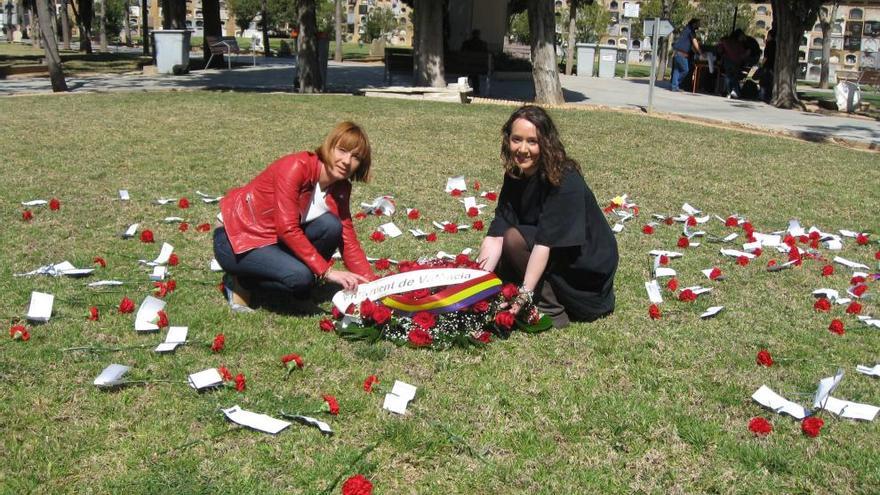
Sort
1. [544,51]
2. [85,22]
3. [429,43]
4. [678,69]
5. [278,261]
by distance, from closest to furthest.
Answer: [278,261] → [544,51] → [429,43] → [678,69] → [85,22]

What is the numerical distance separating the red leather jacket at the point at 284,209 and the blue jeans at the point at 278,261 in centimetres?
5

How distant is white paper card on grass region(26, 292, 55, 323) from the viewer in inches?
179

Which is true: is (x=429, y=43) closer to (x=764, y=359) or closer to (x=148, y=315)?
(x=148, y=315)

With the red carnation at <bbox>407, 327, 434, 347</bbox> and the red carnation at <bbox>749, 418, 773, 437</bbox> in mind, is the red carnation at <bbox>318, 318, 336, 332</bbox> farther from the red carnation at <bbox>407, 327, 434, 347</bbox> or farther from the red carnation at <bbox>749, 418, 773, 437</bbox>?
the red carnation at <bbox>749, 418, 773, 437</bbox>

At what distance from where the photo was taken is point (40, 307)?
464cm

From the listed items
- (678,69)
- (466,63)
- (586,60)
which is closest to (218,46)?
(466,63)

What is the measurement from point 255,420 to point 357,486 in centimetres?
72

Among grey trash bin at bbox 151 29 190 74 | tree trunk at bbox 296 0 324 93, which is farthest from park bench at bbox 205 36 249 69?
tree trunk at bbox 296 0 324 93

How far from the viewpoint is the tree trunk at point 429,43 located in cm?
1736

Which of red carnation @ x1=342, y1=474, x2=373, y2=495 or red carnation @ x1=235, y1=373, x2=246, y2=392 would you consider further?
red carnation @ x1=235, y1=373, x2=246, y2=392

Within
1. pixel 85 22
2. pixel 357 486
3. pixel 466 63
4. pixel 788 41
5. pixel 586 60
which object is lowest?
pixel 357 486

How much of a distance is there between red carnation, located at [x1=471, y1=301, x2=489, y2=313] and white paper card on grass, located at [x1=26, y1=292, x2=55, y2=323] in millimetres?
2277

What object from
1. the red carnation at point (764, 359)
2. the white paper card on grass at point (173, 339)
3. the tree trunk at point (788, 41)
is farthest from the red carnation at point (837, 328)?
the tree trunk at point (788, 41)

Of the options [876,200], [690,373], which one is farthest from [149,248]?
[876,200]
